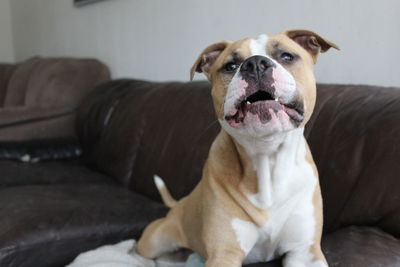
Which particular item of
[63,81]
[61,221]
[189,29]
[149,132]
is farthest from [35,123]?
[61,221]

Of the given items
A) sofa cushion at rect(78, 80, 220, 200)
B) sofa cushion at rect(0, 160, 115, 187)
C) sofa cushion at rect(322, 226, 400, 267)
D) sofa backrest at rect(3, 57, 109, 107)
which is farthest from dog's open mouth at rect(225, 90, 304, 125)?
sofa backrest at rect(3, 57, 109, 107)

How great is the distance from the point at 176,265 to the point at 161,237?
0.15 m

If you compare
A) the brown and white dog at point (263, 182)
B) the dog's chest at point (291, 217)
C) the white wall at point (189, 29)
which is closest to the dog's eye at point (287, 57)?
the brown and white dog at point (263, 182)

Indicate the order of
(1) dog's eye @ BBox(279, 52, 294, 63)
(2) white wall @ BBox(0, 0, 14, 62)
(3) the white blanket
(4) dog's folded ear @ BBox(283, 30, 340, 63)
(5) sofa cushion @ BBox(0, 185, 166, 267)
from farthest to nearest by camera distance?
(2) white wall @ BBox(0, 0, 14, 62) → (5) sofa cushion @ BBox(0, 185, 166, 267) → (3) the white blanket → (4) dog's folded ear @ BBox(283, 30, 340, 63) → (1) dog's eye @ BBox(279, 52, 294, 63)

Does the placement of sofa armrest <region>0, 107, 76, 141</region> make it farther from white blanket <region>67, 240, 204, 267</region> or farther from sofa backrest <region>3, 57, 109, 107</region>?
white blanket <region>67, 240, 204, 267</region>

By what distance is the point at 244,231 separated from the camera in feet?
4.24

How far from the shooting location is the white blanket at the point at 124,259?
1540 mm

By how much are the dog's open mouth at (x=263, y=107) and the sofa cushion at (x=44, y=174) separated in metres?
1.58

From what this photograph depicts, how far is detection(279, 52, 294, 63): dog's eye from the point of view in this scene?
125 centimetres

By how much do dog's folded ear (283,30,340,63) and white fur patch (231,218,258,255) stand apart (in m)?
0.56

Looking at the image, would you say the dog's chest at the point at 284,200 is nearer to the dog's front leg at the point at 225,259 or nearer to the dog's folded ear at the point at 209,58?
the dog's front leg at the point at 225,259

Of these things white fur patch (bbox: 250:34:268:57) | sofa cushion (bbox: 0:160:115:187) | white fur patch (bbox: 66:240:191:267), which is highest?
white fur patch (bbox: 250:34:268:57)

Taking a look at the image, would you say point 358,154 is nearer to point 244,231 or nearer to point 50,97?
point 244,231

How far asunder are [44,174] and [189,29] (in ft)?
4.06
